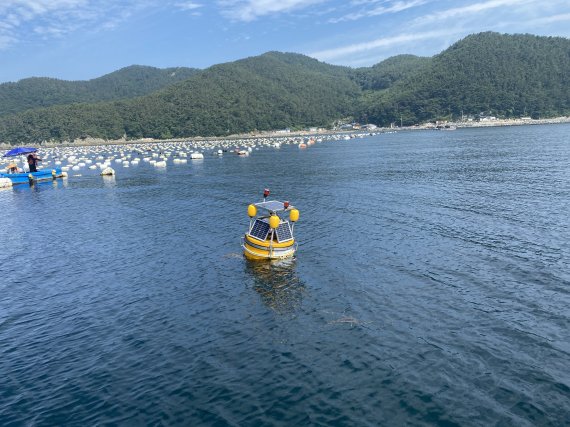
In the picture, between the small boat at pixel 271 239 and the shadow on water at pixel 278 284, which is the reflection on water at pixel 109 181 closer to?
the small boat at pixel 271 239

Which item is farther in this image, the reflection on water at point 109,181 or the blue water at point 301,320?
the reflection on water at point 109,181

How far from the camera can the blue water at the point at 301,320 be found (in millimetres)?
17594

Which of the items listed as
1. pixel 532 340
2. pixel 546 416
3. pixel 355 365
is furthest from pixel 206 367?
pixel 532 340

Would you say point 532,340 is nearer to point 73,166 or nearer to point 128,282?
point 128,282

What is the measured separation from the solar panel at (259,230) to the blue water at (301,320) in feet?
8.20

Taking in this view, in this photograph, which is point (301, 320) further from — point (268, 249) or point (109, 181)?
point (109, 181)

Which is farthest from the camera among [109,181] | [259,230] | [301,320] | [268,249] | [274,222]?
[109,181]

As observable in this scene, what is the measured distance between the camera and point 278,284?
100.0 feet

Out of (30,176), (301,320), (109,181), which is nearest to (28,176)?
(30,176)

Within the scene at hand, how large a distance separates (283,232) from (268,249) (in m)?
2.11

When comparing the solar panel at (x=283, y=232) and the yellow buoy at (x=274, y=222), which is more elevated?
the yellow buoy at (x=274, y=222)

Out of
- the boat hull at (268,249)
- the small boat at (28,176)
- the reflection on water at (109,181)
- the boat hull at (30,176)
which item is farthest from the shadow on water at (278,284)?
the boat hull at (30,176)

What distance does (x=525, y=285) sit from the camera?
27781 millimetres

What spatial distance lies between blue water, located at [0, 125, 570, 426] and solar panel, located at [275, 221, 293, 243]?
7.01ft
